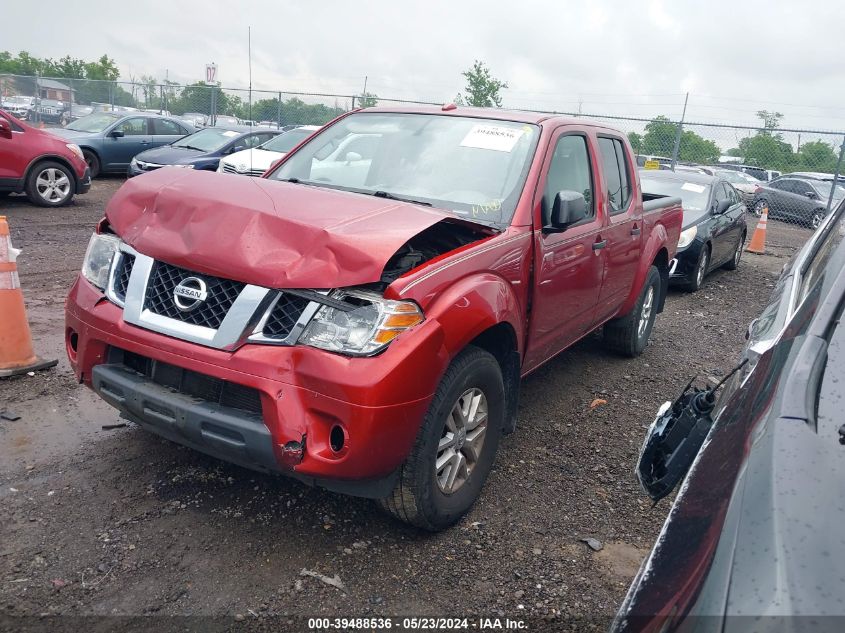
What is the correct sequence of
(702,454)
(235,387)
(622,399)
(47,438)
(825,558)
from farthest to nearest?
(622,399), (47,438), (235,387), (702,454), (825,558)

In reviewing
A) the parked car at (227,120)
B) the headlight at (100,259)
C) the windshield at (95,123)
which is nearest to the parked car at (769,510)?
the headlight at (100,259)

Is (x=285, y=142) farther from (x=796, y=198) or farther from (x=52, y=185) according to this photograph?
(x=796, y=198)

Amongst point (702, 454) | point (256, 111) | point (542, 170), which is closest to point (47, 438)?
point (542, 170)

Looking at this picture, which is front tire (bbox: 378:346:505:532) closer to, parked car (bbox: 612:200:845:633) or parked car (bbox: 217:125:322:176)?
parked car (bbox: 612:200:845:633)

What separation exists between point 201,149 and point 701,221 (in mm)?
9777

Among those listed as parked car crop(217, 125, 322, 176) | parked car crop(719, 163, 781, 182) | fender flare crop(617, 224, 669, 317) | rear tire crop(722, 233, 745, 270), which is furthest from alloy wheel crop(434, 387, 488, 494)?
parked car crop(719, 163, 781, 182)

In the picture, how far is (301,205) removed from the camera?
3.00 m

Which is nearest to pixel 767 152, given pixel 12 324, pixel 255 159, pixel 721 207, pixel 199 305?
pixel 721 207

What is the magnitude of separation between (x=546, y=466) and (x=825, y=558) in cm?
280

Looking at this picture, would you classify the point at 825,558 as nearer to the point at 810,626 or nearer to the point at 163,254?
the point at 810,626

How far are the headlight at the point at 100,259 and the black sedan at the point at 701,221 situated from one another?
707 cm

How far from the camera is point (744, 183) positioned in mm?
22422

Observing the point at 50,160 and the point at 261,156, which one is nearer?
the point at 50,160

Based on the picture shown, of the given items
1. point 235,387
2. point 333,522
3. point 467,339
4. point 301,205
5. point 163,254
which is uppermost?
point 301,205
